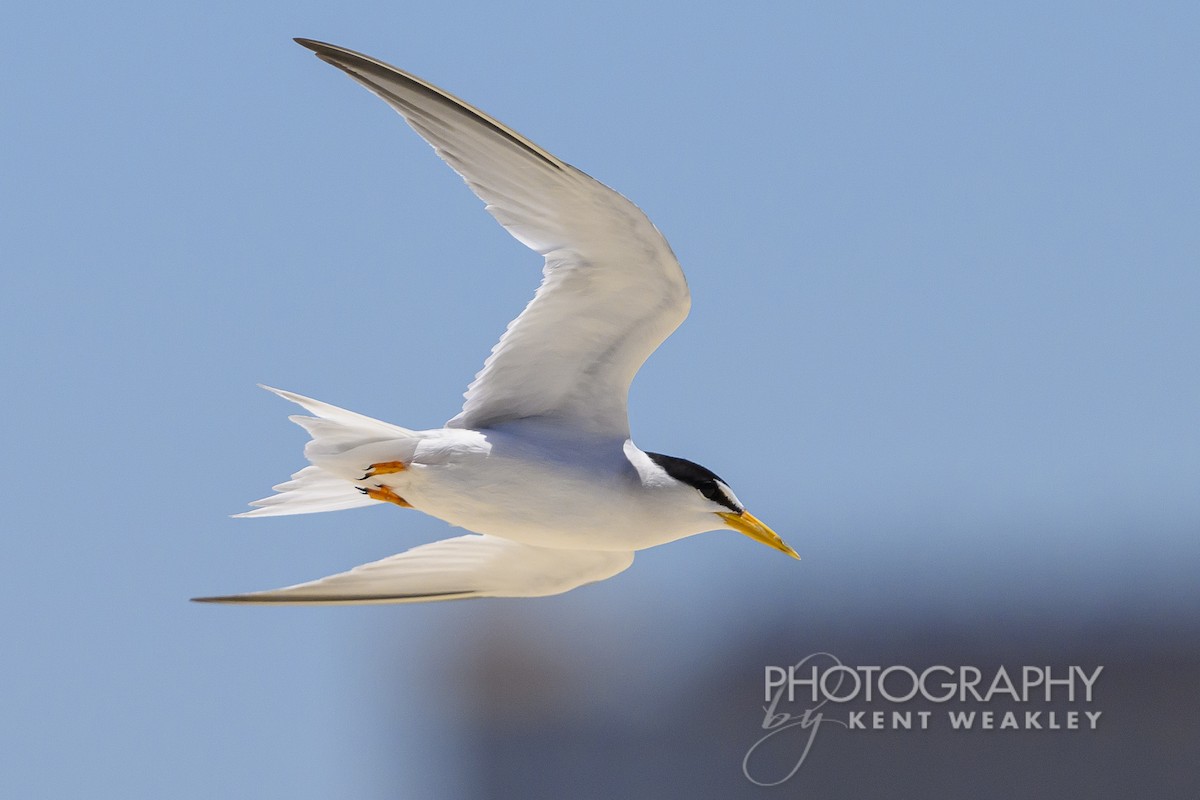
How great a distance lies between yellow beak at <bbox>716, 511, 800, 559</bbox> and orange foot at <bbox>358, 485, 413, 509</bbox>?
1095 mm

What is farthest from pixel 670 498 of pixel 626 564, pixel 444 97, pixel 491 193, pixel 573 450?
pixel 444 97

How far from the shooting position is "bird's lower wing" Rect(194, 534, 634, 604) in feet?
20.8

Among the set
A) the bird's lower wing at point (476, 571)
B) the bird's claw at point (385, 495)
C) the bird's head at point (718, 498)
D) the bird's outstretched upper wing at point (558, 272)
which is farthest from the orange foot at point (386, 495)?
the bird's head at point (718, 498)

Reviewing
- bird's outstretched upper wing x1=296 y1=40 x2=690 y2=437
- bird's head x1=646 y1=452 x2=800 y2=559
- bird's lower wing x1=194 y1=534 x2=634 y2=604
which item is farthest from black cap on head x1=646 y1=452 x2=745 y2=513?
bird's lower wing x1=194 y1=534 x2=634 y2=604

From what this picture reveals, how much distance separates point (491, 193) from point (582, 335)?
681mm

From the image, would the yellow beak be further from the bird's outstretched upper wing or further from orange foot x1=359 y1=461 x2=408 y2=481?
orange foot x1=359 y1=461 x2=408 y2=481

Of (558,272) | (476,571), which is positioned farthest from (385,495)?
(558,272)

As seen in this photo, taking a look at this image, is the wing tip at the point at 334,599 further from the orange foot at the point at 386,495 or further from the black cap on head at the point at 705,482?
the black cap on head at the point at 705,482

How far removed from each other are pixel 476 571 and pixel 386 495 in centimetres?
82

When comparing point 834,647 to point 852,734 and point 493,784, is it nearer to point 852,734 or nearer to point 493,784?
point 852,734

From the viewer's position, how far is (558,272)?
5523mm

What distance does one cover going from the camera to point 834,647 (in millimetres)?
31625

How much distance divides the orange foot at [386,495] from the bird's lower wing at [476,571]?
530mm

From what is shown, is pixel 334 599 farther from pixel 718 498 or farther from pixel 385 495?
pixel 718 498
